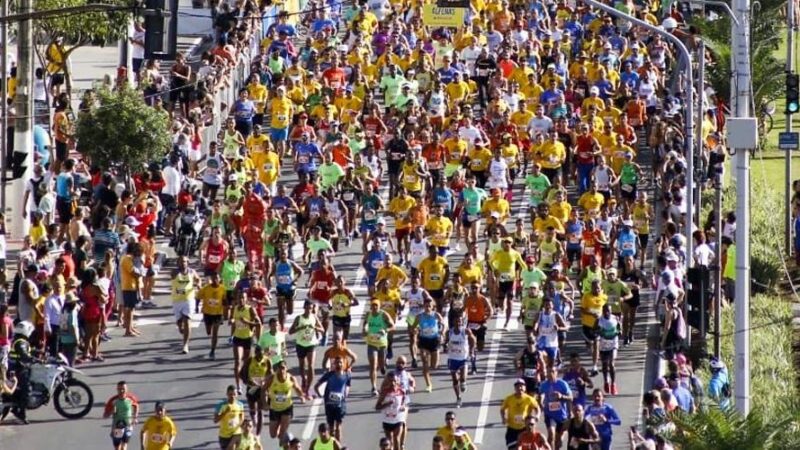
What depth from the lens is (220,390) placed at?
108ft

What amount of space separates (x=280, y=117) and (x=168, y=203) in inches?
186

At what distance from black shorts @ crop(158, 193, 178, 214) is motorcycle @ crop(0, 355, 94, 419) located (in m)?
7.61

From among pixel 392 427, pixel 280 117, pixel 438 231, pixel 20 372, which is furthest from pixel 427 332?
pixel 280 117

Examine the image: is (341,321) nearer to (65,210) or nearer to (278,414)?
(278,414)

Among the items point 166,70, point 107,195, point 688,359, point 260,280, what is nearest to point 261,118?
point 166,70

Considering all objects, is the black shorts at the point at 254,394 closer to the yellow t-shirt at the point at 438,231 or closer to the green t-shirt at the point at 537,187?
the yellow t-shirt at the point at 438,231

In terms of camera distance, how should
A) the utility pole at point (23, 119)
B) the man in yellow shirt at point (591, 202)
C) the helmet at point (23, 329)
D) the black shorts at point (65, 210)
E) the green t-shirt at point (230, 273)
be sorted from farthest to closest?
the utility pole at point (23, 119)
the black shorts at point (65, 210)
the man in yellow shirt at point (591, 202)
the green t-shirt at point (230, 273)
the helmet at point (23, 329)

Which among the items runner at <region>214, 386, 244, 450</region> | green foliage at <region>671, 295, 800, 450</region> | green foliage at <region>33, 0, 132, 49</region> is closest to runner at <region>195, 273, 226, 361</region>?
runner at <region>214, 386, 244, 450</region>

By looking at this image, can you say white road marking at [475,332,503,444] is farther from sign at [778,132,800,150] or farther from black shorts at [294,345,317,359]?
sign at [778,132,800,150]

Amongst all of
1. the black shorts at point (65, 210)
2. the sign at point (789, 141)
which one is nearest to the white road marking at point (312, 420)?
the black shorts at point (65, 210)

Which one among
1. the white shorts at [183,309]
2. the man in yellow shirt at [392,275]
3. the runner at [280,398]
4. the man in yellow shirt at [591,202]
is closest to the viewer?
the runner at [280,398]

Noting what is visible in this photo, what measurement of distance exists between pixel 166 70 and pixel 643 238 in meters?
14.1

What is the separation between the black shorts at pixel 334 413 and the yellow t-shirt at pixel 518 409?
1982 millimetres

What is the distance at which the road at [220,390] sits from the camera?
102ft
